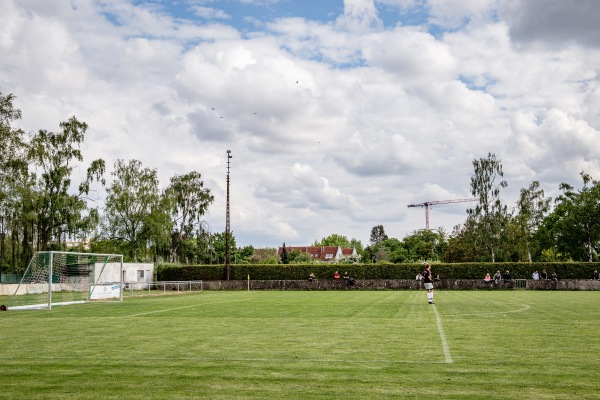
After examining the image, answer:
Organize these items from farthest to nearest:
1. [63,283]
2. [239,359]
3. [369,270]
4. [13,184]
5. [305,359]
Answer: [369,270], [13,184], [63,283], [239,359], [305,359]

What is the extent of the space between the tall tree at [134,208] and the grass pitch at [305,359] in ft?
172

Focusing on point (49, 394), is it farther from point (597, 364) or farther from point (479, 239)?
point (479, 239)

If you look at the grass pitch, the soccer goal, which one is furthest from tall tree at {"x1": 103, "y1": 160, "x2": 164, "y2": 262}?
the grass pitch

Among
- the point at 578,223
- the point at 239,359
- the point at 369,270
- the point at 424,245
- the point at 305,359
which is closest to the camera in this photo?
the point at 305,359

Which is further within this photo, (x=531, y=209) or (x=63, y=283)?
(x=531, y=209)

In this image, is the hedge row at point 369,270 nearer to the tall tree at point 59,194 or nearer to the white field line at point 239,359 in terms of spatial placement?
the tall tree at point 59,194

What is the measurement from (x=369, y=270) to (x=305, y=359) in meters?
49.3

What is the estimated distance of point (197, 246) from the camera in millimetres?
79500

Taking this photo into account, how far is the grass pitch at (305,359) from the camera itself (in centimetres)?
798

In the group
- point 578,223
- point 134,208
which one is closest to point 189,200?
point 134,208

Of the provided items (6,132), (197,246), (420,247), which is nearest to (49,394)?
(6,132)

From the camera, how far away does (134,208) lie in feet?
228

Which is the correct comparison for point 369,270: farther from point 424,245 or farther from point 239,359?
point 424,245

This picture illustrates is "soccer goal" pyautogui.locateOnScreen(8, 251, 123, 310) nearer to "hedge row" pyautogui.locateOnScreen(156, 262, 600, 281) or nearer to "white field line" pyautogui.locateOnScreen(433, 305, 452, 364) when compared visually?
"white field line" pyautogui.locateOnScreen(433, 305, 452, 364)
